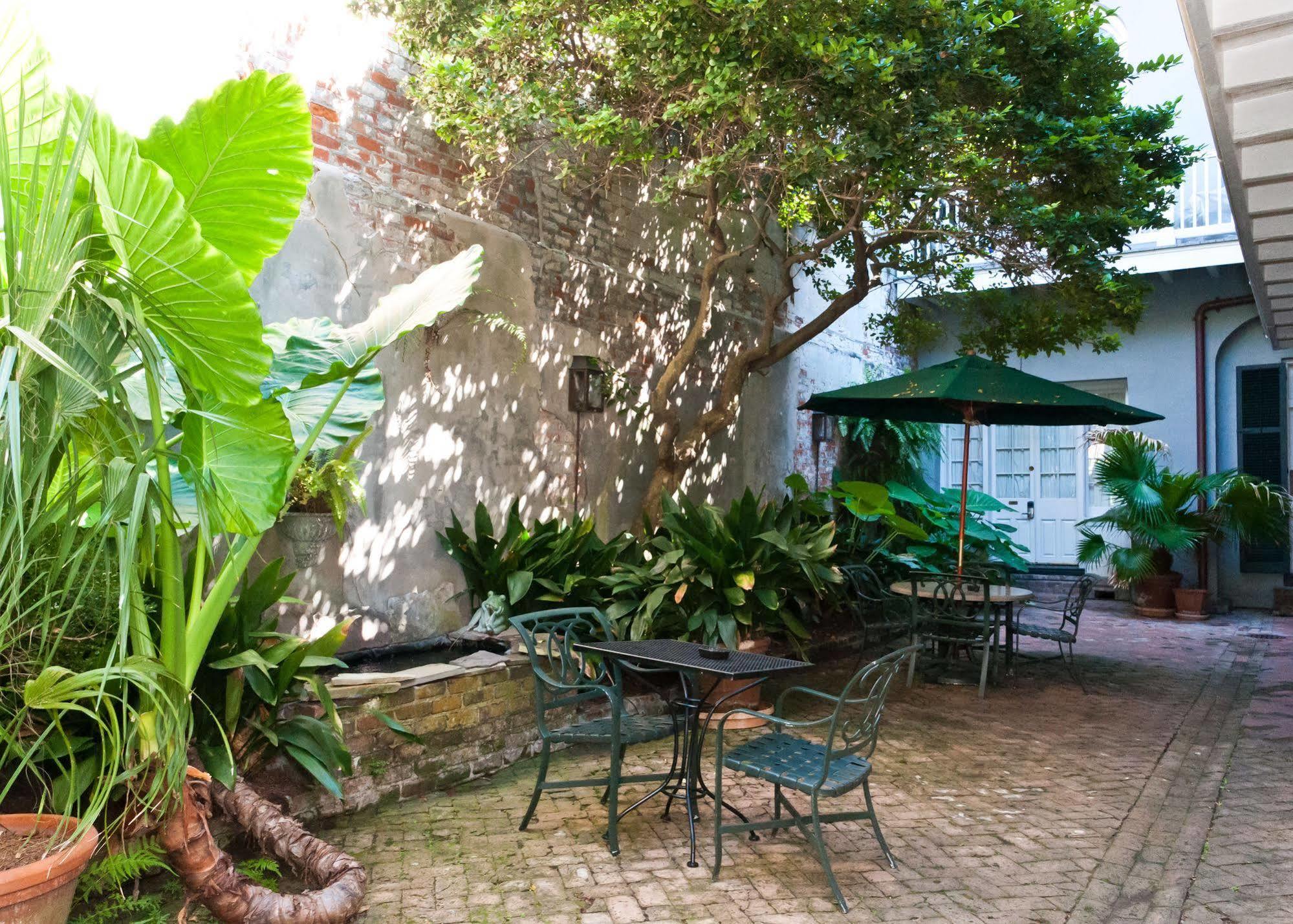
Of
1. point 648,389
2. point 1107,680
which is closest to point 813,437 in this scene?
point 648,389

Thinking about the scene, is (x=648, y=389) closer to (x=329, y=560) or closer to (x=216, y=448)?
(x=329, y=560)

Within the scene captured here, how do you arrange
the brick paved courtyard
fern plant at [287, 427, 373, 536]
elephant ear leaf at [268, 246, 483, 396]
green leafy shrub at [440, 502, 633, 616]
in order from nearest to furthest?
the brick paved courtyard < elephant ear leaf at [268, 246, 483, 396] < fern plant at [287, 427, 373, 536] < green leafy shrub at [440, 502, 633, 616]

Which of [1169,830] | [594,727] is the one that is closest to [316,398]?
[594,727]

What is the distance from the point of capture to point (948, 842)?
141 inches

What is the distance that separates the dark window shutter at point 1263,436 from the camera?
35.0ft

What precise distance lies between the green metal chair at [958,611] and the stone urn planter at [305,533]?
3.50m

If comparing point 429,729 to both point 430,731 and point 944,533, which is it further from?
point 944,533

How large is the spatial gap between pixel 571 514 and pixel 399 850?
11.0 feet

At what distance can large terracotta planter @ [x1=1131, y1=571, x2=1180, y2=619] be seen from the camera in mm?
10367

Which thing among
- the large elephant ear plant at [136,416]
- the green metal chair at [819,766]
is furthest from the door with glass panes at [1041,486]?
the large elephant ear plant at [136,416]

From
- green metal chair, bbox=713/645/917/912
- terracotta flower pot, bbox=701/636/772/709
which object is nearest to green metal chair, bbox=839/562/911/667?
terracotta flower pot, bbox=701/636/772/709

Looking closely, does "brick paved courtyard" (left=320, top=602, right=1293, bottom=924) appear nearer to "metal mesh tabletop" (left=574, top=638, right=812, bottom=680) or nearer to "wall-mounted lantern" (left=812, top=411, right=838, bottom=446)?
"metal mesh tabletop" (left=574, top=638, right=812, bottom=680)

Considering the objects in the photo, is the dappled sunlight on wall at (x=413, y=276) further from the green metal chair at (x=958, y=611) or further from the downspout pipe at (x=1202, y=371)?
the downspout pipe at (x=1202, y=371)

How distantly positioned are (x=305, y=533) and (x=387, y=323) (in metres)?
1.27
